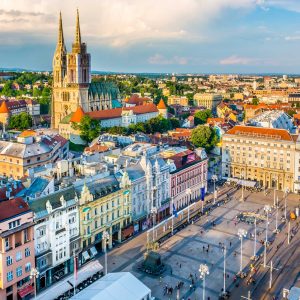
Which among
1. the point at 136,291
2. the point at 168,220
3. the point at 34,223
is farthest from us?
the point at 168,220

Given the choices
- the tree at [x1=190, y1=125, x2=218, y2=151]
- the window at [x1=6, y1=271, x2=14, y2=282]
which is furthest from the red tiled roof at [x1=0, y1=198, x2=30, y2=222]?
the tree at [x1=190, y1=125, x2=218, y2=151]

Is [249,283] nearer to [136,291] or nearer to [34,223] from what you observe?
[136,291]

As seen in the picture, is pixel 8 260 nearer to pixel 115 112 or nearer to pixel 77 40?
pixel 115 112

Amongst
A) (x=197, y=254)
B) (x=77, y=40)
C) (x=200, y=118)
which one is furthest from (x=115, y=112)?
(x=197, y=254)

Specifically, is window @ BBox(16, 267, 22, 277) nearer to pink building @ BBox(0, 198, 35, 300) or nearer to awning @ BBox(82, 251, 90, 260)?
pink building @ BBox(0, 198, 35, 300)

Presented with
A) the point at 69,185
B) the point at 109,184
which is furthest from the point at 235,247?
the point at 69,185

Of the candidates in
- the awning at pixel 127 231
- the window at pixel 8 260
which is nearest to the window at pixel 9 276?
the window at pixel 8 260
